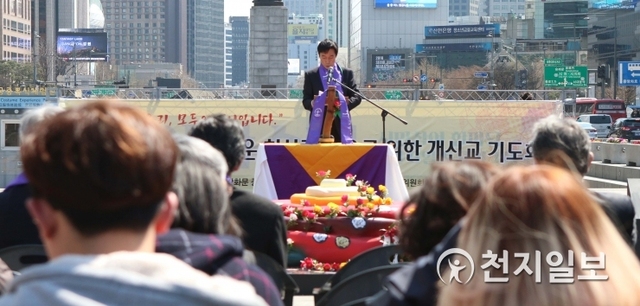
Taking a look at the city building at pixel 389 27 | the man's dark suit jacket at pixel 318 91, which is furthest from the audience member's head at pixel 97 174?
the city building at pixel 389 27

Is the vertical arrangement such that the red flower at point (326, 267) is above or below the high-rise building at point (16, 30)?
below

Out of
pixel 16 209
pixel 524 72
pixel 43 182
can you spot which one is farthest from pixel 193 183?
pixel 524 72

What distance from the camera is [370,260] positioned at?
4.06m

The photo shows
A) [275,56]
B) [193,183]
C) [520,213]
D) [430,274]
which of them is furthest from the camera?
[275,56]

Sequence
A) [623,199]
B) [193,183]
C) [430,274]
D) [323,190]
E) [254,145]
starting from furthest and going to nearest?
[254,145] < [323,190] < [623,199] < [193,183] < [430,274]

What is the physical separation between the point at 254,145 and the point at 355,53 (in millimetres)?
122358

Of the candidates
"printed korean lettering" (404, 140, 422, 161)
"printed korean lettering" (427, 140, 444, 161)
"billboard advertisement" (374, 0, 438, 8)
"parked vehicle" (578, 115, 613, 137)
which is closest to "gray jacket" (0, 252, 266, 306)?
"printed korean lettering" (404, 140, 422, 161)

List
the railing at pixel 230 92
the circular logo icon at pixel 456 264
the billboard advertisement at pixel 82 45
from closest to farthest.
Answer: the circular logo icon at pixel 456 264
the railing at pixel 230 92
the billboard advertisement at pixel 82 45

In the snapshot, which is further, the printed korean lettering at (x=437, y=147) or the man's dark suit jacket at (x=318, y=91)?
the printed korean lettering at (x=437, y=147)

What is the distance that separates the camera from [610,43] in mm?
94562

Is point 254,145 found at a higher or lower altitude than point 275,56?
lower

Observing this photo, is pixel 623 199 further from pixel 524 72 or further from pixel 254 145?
pixel 524 72

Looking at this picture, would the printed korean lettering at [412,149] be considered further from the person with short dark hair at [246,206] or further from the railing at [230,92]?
the person with short dark hair at [246,206]

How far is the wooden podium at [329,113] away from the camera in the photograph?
10242mm
